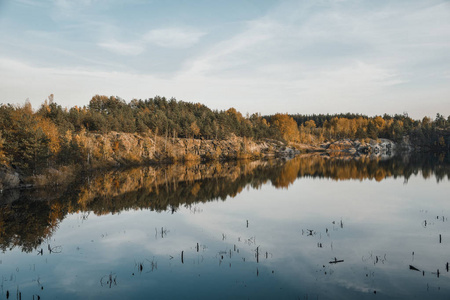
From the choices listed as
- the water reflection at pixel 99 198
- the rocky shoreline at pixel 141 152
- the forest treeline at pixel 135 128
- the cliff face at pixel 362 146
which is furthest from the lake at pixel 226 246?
the cliff face at pixel 362 146

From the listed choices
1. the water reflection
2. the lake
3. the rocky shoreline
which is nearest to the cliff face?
the rocky shoreline

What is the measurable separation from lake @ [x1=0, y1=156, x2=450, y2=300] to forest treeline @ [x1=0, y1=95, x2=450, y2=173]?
28.9 ft

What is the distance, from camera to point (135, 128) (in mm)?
98875

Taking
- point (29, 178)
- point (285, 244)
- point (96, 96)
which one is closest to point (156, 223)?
point (285, 244)

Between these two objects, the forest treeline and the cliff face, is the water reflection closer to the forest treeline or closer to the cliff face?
the forest treeline

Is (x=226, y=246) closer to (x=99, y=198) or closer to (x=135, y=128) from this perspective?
(x=99, y=198)

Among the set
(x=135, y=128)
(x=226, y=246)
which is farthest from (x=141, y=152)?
(x=226, y=246)

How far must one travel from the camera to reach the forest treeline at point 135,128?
4450cm

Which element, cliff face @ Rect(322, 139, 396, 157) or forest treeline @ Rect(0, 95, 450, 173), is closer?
forest treeline @ Rect(0, 95, 450, 173)

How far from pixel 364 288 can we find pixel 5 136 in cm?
4849

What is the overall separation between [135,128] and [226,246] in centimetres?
A: 8520

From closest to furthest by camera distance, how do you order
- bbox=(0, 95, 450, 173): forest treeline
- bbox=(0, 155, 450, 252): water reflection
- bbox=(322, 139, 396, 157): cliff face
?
bbox=(0, 155, 450, 252): water reflection → bbox=(0, 95, 450, 173): forest treeline → bbox=(322, 139, 396, 157): cliff face

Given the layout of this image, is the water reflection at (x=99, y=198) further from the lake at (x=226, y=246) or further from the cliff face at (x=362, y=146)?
the cliff face at (x=362, y=146)

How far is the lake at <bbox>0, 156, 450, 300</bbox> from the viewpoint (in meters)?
14.3
